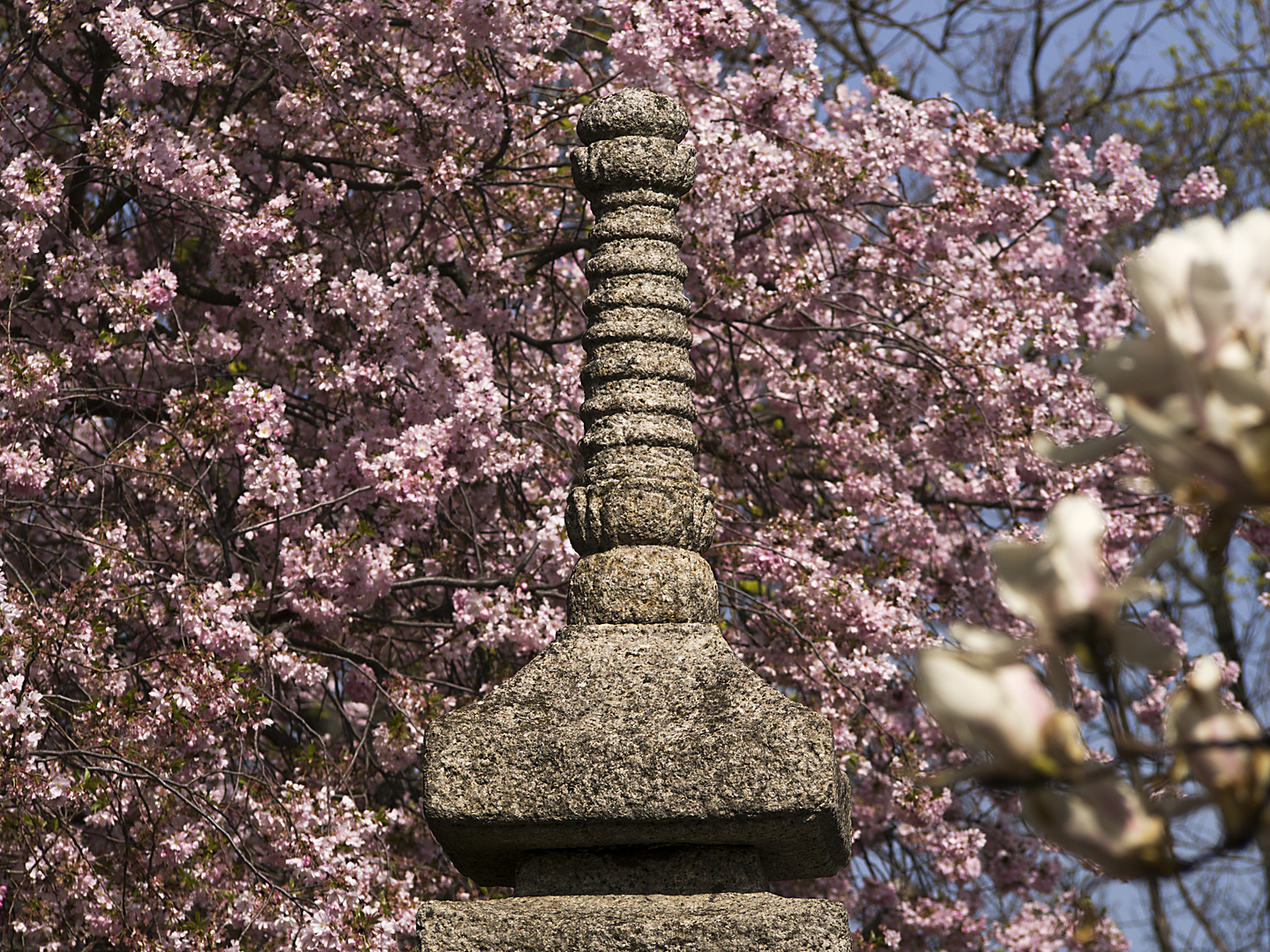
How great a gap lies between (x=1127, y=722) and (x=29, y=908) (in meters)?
5.28

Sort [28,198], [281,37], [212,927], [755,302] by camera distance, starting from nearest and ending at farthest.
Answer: [212,927], [28,198], [281,37], [755,302]

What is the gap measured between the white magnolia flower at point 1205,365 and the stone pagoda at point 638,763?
1.98 m

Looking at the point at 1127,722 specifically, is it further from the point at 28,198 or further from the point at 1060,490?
the point at 1060,490

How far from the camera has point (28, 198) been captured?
5.51m

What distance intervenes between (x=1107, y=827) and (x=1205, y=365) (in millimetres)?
371

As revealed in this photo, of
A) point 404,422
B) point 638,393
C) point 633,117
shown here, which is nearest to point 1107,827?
point 638,393

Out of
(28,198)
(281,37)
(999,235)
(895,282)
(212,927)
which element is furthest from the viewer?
(999,235)

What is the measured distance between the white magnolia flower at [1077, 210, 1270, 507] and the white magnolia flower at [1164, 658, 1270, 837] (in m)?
0.16

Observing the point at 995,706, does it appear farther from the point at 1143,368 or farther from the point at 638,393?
the point at 638,393

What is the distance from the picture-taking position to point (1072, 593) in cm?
101

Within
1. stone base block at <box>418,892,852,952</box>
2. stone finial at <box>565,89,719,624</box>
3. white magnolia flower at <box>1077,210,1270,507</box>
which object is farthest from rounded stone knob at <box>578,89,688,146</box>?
white magnolia flower at <box>1077,210,1270,507</box>

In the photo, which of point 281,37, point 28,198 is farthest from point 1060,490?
point 28,198

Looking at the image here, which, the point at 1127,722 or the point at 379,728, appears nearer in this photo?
the point at 1127,722

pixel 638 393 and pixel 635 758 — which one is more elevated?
pixel 638 393
